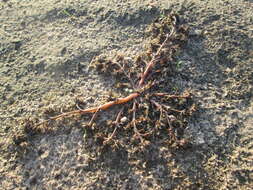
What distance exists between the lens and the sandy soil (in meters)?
2.41

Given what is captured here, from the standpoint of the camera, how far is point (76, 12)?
3533mm

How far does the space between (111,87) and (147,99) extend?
40 cm

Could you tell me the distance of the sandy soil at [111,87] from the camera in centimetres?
241

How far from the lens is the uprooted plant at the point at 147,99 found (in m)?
2.54

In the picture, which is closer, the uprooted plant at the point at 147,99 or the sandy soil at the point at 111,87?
the sandy soil at the point at 111,87

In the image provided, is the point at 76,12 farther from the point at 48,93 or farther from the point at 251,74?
the point at 251,74

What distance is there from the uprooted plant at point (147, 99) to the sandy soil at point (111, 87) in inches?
3.7

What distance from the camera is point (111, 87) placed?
289cm

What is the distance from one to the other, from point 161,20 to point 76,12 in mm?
986

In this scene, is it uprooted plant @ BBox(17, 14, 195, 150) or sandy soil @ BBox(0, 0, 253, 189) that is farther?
uprooted plant @ BBox(17, 14, 195, 150)

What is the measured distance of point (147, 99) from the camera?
268cm

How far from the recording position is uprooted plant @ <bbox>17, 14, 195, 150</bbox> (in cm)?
254

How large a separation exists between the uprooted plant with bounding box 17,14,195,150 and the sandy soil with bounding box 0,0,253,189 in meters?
0.09

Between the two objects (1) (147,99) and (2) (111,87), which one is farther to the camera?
(2) (111,87)
